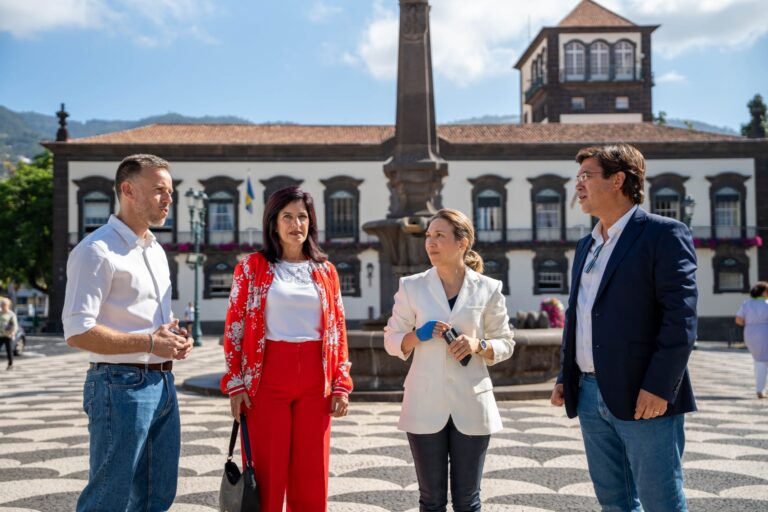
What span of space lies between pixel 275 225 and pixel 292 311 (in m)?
0.38

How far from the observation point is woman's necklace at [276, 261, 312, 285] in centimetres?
329

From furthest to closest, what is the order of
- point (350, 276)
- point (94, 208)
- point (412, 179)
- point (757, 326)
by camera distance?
point (350, 276), point (94, 208), point (412, 179), point (757, 326)

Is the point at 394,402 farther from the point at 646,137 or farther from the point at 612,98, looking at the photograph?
the point at 612,98

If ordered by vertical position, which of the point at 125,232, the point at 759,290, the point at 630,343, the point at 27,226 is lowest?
the point at 630,343

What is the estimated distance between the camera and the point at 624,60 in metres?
46.3

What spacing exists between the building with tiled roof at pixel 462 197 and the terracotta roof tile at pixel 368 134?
0.18 meters

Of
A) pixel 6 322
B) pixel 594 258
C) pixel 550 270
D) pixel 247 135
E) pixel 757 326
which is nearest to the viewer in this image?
pixel 594 258

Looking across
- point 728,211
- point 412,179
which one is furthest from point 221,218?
point 412,179

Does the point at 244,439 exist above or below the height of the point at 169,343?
below

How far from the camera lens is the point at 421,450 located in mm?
3225

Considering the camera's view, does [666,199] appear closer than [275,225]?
No

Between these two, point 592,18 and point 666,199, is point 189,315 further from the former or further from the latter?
point 592,18

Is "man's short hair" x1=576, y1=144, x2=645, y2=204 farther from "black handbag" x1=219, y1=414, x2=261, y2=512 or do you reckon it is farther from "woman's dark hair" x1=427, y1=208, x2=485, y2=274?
"black handbag" x1=219, y1=414, x2=261, y2=512

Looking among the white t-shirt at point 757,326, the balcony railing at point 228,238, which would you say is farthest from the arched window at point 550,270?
the white t-shirt at point 757,326
